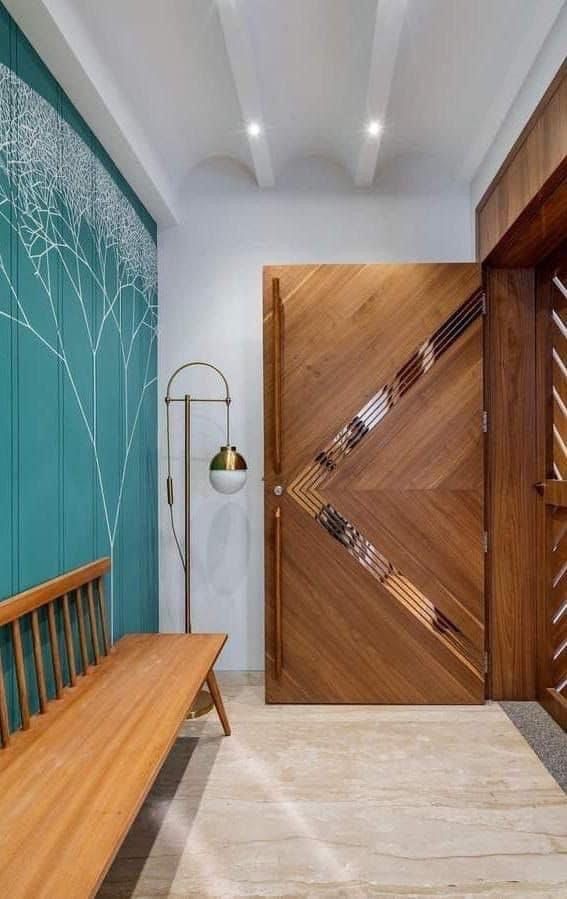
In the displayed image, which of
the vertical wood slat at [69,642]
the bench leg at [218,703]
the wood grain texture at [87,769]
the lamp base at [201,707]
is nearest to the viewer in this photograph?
the wood grain texture at [87,769]

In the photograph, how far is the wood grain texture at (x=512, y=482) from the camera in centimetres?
297

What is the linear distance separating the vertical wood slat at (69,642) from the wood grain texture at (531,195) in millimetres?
2168

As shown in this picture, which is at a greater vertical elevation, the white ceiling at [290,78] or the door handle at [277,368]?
the white ceiling at [290,78]

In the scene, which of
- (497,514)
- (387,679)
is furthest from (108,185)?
(387,679)

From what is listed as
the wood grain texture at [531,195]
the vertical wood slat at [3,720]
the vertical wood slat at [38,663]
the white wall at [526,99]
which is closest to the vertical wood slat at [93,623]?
the vertical wood slat at [38,663]

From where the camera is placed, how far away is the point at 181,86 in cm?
258

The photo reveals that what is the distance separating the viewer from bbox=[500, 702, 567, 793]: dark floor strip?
2338 millimetres

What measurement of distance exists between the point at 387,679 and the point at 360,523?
763 millimetres

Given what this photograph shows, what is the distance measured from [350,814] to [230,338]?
236 cm

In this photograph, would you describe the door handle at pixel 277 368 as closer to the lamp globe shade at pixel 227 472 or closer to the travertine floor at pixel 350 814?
the lamp globe shade at pixel 227 472

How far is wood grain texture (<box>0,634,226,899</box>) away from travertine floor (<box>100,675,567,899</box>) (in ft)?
1.43

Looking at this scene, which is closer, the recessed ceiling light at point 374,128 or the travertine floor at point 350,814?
the travertine floor at point 350,814

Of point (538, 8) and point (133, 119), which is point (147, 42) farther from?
point (538, 8)

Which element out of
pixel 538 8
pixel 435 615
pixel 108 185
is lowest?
pixel 435 615
